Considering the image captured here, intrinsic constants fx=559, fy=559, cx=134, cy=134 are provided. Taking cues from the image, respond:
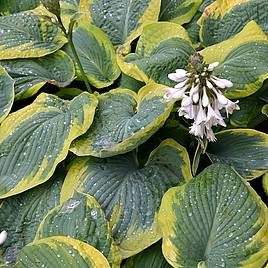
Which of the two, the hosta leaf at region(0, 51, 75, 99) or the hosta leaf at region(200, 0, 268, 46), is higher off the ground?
the hosta leaf at region(200, 0, 268, 46)

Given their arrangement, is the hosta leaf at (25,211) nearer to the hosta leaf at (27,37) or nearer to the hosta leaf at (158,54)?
the hosta leaf at (158,54)

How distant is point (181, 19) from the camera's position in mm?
2291

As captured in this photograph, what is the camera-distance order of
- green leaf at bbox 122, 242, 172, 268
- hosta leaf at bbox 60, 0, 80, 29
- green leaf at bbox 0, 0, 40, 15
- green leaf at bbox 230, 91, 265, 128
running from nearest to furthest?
green leaf at bbox 122, 242, 172, 268, green leaf at bbox 230, 91, 265, 128, hosta leaf at bbox 60, 0, 80, 29, green leaf at bbox 0, 0, 40, 15

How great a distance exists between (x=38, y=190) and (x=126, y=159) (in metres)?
0.31

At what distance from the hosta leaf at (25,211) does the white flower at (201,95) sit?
1.77ft

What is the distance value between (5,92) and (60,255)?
0.72 m

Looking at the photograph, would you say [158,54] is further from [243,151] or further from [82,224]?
[82,224]

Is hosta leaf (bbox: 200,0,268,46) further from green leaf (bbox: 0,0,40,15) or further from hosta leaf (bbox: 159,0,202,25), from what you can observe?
green leaf (bbox: 0,0,40,15)

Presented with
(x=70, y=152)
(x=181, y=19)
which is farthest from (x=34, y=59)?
(x=181, y=19)

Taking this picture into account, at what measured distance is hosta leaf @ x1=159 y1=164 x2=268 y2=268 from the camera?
151 centimetres

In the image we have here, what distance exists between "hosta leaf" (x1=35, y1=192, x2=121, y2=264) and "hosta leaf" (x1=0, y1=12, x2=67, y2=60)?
0.73m

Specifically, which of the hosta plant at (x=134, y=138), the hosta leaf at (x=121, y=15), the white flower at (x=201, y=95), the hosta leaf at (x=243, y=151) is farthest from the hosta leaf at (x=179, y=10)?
the white flower at (x=201, y=95)

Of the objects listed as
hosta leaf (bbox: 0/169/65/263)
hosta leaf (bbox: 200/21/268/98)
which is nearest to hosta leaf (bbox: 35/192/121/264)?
hosta leaf (bbox: 0/169/65/263)

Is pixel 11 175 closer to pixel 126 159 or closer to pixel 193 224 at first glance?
pixel 126 159
